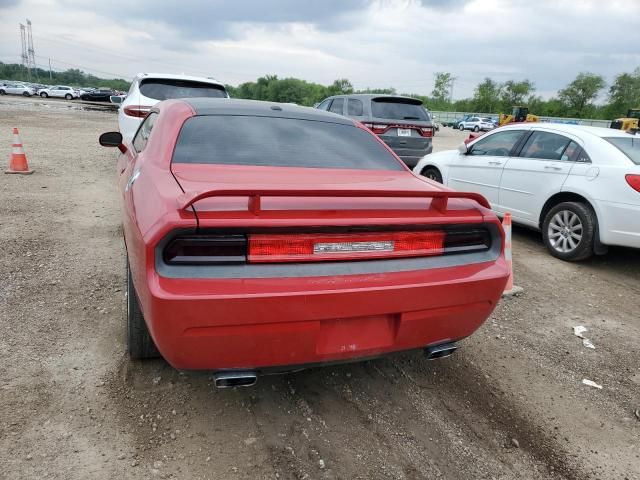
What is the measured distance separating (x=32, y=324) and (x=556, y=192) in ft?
18.0

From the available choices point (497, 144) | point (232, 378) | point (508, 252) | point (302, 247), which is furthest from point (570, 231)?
point (232, 378)

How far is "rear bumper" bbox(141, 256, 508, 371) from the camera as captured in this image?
1.98 m

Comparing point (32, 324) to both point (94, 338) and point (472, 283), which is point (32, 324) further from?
point (472, 283)

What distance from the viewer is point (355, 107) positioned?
10.2 m

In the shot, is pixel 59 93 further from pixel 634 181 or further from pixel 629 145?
pixel 634 181

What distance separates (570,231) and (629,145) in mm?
1147

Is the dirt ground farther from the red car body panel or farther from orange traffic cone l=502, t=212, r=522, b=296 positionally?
the red car body panel

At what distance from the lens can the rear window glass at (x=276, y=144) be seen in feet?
9.46

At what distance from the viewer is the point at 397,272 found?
2307mm

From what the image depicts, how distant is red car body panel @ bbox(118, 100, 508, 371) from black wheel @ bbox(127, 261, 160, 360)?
0.44 m

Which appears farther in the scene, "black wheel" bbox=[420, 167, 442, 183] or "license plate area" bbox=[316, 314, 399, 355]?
"black wheel" bbox=[420, 167, 442, 183]

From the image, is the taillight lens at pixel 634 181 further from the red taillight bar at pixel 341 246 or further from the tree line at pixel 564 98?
the tree line at pixel 564 98

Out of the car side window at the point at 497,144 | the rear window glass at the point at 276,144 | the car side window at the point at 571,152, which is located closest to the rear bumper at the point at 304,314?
the rear window glass at the point at 276,144

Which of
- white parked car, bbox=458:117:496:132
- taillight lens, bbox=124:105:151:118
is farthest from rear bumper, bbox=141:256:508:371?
white parked car, bbox=458:117:496:132
